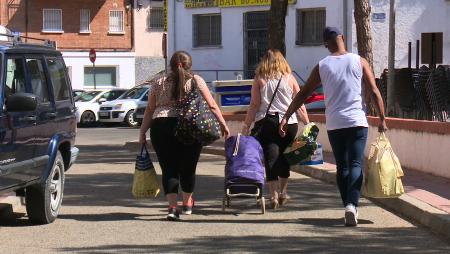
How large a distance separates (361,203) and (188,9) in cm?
2690

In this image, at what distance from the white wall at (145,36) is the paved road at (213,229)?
36853mm

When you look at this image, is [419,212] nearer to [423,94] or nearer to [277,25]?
[423,94]

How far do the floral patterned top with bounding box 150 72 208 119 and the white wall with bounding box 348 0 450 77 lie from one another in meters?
21.8

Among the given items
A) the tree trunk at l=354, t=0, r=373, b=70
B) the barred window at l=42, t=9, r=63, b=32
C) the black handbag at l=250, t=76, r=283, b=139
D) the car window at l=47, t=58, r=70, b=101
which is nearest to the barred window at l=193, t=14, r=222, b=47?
the barred window at l=42, t=9, r=63, b=32

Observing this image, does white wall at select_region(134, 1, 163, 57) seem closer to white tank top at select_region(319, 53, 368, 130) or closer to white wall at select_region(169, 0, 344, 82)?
white wall at select_region(169, 0, 344, 82)

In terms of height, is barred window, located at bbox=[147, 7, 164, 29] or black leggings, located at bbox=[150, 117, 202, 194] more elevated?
barred window, located at bbox=[147, 7, 164, 29]

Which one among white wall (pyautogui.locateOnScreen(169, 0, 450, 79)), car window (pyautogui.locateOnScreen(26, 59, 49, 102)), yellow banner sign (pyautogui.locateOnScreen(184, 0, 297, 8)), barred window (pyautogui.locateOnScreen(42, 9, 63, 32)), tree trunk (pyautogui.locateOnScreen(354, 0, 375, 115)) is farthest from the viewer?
barred window (pyautogui.locateOnScreen(42, 9, 63, 32))

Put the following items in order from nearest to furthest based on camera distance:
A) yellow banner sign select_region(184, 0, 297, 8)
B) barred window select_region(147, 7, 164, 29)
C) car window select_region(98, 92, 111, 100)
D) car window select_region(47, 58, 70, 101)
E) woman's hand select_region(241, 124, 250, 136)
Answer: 1. car window select_region(47, 58, 70, 101)
2. woman's hand select_region(241, 124, 250, 136)
3. yellow banner sign select_region(184, 0, 297, 8)
4. car window select_region(98, 92, 111, 100)
5. barred window select_region(147, 7, 164, 29)

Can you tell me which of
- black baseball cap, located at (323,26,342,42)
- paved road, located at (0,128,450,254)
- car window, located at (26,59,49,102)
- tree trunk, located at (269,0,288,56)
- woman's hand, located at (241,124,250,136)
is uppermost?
tree trunk, located at (269,0,288,56)

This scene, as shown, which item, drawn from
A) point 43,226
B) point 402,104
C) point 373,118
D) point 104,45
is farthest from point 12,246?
point 104,45

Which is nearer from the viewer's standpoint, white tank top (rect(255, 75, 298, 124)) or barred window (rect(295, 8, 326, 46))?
white tank top (rect(255, 75, 298, 124))

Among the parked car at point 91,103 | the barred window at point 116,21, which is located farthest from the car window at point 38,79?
the barred window at point 116,21

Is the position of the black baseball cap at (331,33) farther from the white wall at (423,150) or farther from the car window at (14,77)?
the white wall at (423,150)

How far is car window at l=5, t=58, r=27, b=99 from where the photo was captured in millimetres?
8250
